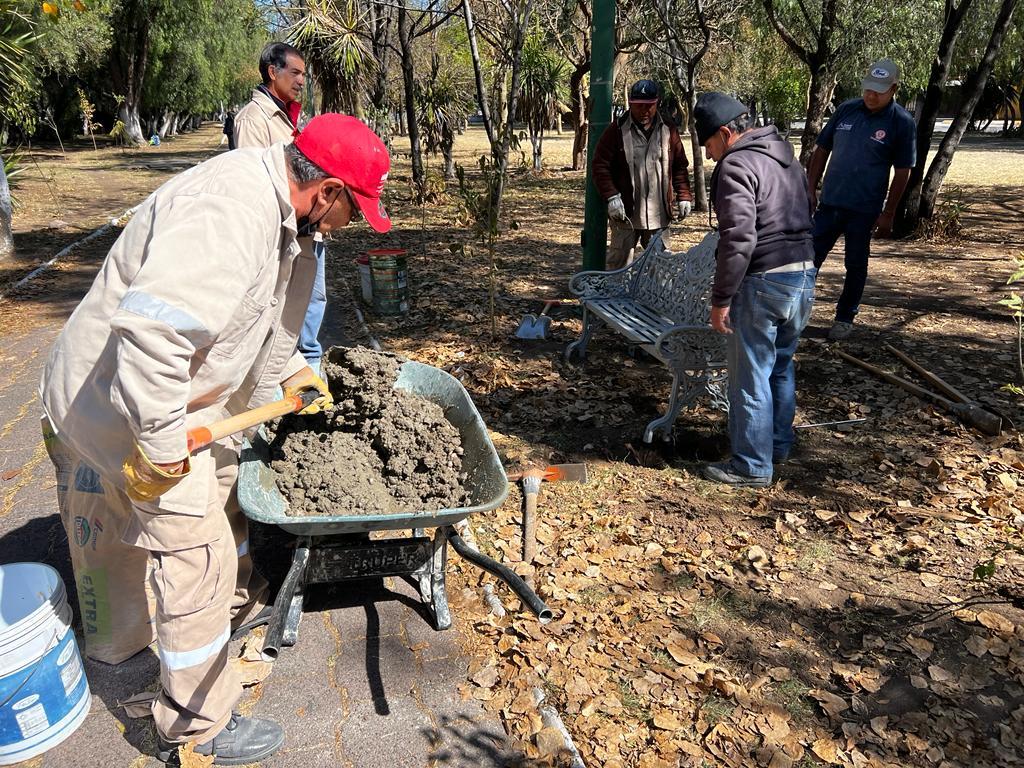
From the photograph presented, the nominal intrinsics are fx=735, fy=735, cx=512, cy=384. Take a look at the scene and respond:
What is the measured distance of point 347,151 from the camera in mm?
2211

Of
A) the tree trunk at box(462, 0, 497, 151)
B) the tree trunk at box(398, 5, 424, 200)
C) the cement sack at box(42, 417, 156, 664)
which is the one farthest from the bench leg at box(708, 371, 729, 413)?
the tree trunk at box(398, 5, 424, 200)

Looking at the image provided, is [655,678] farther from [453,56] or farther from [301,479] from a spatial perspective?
[453,56]

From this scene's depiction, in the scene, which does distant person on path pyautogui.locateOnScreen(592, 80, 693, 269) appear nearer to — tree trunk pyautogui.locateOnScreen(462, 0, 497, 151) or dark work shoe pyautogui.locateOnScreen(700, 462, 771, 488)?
tree trunk pyautogui.locateOnScreen(462, 0, 497, 151)

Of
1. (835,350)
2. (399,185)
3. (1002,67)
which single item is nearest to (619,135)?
(835,350)

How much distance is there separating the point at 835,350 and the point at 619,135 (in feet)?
8.38

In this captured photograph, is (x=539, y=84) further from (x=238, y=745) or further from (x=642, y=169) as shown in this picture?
(x=238, y=745)

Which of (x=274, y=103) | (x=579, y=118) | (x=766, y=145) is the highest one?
(x=579, y=118)

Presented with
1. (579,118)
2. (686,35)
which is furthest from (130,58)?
(686,35)

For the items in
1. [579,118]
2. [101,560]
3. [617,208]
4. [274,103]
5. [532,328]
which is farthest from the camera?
[579,118]

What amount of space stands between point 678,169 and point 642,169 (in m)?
0.40

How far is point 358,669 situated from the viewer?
301cm

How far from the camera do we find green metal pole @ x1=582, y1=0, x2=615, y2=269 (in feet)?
19.9

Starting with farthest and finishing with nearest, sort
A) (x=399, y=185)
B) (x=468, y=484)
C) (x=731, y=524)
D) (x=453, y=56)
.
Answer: (x=453, y=56) → (x=399, y=185) → (x=731, y=524) → (x=468, y=484)

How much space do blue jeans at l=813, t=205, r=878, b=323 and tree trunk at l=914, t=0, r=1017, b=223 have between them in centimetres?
505
